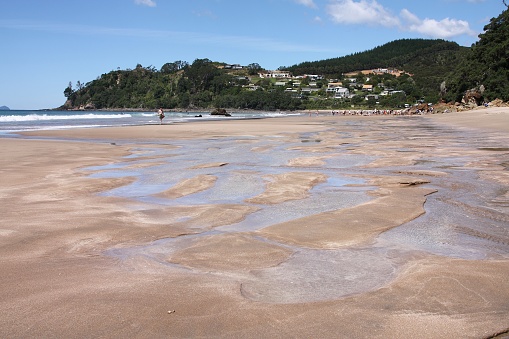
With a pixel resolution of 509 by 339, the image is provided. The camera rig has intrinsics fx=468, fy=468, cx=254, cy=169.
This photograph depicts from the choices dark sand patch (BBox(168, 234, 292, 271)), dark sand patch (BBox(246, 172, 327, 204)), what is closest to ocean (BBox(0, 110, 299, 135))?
dark sand patch (BBox(246, 172, 327, 204))

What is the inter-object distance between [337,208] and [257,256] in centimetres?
270

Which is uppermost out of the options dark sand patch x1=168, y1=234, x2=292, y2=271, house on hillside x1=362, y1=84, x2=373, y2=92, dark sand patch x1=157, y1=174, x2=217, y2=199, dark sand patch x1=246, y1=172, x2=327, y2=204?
house on hillside x1=362, y1=84, x2=373, y2=92

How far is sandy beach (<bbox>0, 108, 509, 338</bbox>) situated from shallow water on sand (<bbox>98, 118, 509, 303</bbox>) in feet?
0.09

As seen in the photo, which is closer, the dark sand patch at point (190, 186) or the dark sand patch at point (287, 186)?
the dark sand patch at point (287, 186)

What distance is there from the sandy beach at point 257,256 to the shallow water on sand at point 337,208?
0.09ft

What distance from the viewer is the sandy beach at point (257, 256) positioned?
341 centimetres

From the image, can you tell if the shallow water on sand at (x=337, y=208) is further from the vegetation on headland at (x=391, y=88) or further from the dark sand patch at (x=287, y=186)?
the vegetation on headland at (x=391, y=88)

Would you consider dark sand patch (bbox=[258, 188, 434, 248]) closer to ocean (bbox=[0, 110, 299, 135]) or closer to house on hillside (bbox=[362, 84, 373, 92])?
ocean (bbox=[0, 110, 299, 135])

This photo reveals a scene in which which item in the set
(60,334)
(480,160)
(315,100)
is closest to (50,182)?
(60,334)

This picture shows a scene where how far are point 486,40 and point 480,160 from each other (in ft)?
270

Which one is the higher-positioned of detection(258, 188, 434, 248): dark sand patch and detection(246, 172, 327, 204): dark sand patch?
detection(258, 188, 434, 248): dark sand patch

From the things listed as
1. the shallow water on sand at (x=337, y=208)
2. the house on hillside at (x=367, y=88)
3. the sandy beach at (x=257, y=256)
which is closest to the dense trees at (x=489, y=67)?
the shallow water on sand at (x=337, y=208)

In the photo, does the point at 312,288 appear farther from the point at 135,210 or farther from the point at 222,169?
the point at 222,169

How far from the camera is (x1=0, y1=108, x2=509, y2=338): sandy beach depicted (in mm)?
3412
